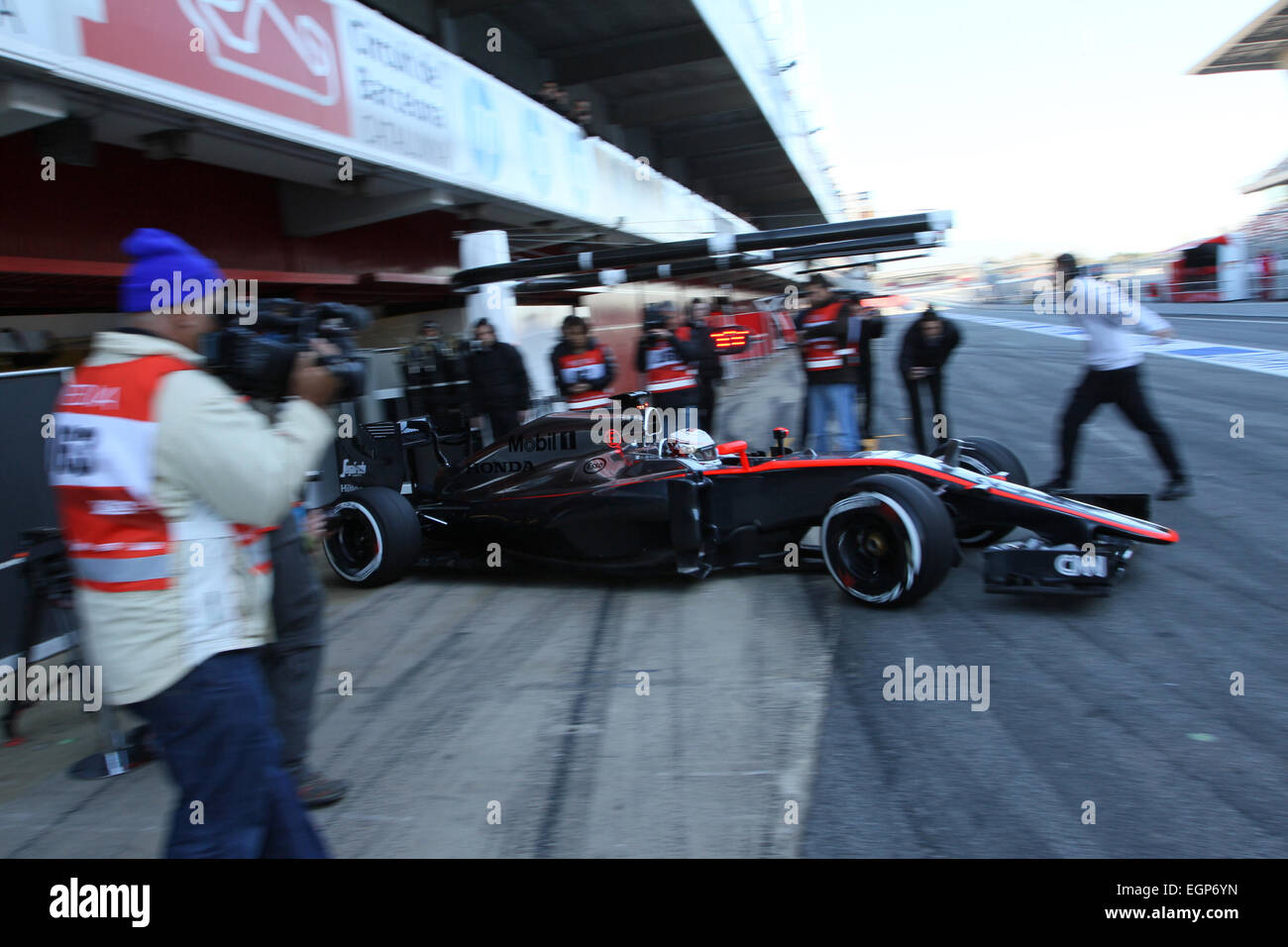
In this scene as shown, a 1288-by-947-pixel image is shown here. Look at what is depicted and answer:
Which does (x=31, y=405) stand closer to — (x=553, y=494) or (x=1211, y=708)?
(x=553, y=494)

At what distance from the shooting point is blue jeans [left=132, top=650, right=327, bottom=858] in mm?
1915

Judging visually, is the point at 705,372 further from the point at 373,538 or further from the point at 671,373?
the point at 373,538

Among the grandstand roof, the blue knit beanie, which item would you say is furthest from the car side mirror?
the grandstand roof

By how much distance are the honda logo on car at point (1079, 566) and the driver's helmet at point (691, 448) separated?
2.01 m

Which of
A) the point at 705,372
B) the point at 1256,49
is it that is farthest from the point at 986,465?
the point at 1256,49

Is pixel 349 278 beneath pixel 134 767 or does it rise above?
above

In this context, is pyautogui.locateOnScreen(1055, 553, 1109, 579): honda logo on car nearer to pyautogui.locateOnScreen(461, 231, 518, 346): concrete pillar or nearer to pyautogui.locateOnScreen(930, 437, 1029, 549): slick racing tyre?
pyautogui.locateOnScreen(930, 437, 1029, 549): slick racing tyre

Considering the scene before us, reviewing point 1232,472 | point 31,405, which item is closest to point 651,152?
point 1232,472

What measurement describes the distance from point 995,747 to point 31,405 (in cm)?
486

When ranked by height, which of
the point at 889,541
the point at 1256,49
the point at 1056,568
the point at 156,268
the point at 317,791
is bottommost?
the point at 317,791

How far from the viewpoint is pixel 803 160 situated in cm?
2842

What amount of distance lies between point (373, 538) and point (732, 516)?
223 cm

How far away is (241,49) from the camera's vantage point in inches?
233
